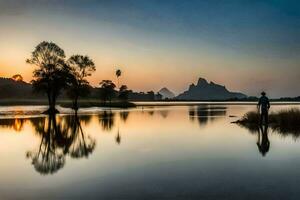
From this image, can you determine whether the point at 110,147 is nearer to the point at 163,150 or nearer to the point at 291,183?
the point at 163,150

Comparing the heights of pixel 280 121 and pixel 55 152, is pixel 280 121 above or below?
above

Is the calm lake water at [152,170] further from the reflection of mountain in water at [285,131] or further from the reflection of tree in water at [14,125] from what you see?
the reflection of tree in water at [14,125]

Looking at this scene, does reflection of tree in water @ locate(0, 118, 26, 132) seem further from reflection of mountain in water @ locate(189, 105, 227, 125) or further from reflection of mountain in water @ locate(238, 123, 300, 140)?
reflection of mountain in water @ locate(238, 123, 300, 140)

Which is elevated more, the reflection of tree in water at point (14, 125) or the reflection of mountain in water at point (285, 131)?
the reflection of mountain in water at point (285, 131)

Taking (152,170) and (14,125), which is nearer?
(152,170)

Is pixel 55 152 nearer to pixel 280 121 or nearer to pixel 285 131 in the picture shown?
pixel 285 131

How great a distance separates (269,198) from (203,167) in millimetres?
4395

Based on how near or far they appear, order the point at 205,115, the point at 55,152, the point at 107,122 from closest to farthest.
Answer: the point at 55,152 < the point at 107,122 < the point at 205,115

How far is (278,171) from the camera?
40.2 ft

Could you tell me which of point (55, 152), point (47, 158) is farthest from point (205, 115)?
point (47, 158)

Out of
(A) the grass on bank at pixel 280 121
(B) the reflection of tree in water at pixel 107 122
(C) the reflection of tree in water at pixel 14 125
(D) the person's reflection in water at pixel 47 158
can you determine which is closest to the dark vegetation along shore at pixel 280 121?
(A) the grass on bank at pixel 280 121

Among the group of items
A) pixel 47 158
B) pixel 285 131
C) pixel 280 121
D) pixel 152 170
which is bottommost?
pixel 47 158

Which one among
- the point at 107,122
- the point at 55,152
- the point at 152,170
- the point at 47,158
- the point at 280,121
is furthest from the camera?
the point at 107,122

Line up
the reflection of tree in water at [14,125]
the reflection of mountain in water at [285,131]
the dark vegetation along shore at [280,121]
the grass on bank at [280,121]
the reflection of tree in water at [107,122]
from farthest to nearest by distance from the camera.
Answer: the reflection of tree in water at [107,122]
the reflection of tree in water at [14,125]
the grass on bank at [280,121]
the dark vegetation along shore at [280,121]
the reflection of mountain in water at [285,131]
